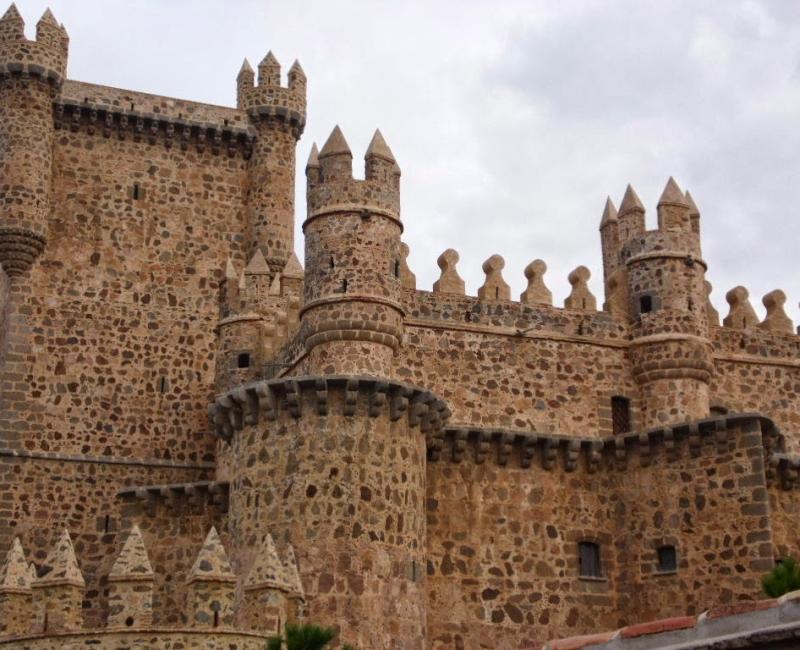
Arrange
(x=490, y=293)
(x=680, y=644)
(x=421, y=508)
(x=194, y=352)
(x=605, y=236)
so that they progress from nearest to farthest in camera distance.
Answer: (x=680, y=644) < (x=421, y=508) < (x=490, y=293) < (x=605, y=236) < (x=194, y=352)

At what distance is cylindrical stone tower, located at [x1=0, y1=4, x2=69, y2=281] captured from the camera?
35.4 metres

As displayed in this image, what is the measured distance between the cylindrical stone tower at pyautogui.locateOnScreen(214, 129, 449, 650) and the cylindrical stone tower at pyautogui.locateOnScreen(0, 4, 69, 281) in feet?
31.4

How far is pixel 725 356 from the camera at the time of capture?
105 feet

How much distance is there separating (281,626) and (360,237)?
787 centimetres

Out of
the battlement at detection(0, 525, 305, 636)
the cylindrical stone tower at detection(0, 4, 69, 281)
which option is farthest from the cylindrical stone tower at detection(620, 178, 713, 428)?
the cylindrical stone tower at detection(0, 4, 69, 281)

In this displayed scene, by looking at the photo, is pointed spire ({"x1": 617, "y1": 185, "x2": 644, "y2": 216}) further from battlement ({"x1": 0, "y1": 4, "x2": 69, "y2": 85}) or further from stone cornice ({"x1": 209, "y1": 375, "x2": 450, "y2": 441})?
battlement ({"x1": 0, "y1": 4, "x2": 69, "y2": 85})

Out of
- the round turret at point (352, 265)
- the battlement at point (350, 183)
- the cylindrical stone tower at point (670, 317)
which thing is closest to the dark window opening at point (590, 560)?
the cylindrical stone tower at point (670, 317)

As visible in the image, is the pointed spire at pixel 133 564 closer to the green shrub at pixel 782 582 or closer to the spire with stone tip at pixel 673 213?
the green shrub at pixel 782 582

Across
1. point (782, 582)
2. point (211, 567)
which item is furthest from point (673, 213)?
point (211, 567)

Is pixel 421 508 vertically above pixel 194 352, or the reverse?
pixel 194 352

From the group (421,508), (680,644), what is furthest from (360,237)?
(680,644)

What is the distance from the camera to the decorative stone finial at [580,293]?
3111 cm

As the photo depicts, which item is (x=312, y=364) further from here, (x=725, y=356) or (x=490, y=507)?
(x=725, y=356)

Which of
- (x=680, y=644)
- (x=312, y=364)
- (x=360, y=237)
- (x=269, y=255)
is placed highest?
(x=269, y=255)
